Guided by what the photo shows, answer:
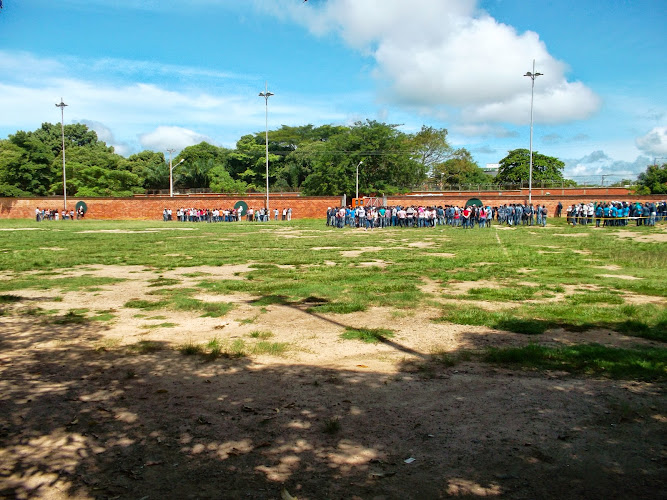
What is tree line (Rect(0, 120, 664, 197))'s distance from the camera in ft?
222

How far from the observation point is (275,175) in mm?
86312

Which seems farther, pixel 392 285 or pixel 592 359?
pixel 392 285

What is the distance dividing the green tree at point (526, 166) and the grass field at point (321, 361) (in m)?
70.0

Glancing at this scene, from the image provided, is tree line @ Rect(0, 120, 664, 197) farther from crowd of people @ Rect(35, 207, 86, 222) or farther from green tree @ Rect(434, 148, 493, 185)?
crowd of people @ Rect(35, 207, 86, 222)

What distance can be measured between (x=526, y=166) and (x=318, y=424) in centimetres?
8034

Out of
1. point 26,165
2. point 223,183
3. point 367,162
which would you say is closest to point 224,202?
point 367,162

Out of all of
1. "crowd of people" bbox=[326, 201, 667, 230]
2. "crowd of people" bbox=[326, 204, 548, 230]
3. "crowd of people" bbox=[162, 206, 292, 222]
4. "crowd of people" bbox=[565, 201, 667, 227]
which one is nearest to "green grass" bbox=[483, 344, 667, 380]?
"crowd of people" bbox=[326, 201, 667, 230]

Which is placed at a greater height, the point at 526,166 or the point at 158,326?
the point at 526,166

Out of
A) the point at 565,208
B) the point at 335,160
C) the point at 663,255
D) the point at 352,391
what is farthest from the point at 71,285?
the point at 335,160

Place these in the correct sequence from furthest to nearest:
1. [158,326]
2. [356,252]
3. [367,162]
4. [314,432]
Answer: [367,162], [356,252], [158,326], [314,432]

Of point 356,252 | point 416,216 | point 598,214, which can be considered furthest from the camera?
point 416,216

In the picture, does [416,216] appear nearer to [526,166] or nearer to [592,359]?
[592,359]

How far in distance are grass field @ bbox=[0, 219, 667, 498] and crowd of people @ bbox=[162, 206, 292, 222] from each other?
1788 inches

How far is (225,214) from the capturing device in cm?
5872
